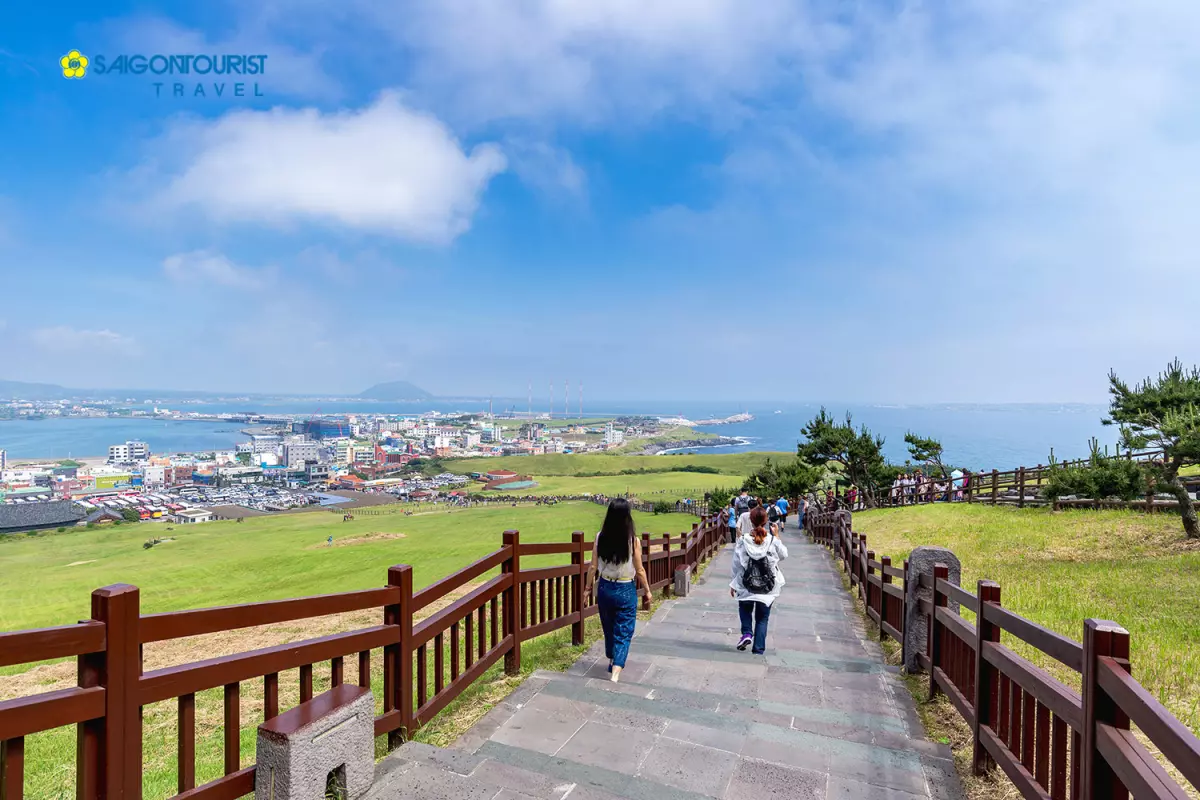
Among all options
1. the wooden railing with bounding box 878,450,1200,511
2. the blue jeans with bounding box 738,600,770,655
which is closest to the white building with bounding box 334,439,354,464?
the wooden railing with bounding box 878,450,1200,511

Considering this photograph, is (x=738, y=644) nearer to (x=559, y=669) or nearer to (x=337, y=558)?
(x=559, y=669)

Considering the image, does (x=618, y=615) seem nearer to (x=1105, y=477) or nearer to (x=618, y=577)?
(x=618, y=577)

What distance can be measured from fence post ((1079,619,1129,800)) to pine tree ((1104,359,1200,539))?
1248 centimetres

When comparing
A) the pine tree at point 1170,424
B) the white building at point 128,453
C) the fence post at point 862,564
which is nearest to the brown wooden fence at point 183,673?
the fence post at point 862,564

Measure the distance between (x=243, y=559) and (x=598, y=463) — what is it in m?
107

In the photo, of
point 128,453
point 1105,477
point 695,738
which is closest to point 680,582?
point 695,738

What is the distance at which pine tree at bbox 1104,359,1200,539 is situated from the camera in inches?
458

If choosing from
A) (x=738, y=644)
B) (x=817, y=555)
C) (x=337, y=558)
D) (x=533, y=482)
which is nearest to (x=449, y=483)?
(x=533, y=482)

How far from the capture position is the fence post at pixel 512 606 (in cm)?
552

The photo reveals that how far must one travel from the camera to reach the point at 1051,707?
285cm

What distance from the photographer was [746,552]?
6766 mm

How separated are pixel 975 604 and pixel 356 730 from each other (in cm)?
392

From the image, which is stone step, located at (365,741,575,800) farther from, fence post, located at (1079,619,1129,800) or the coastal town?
the coastal town

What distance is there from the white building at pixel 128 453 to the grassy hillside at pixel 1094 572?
674 feet
